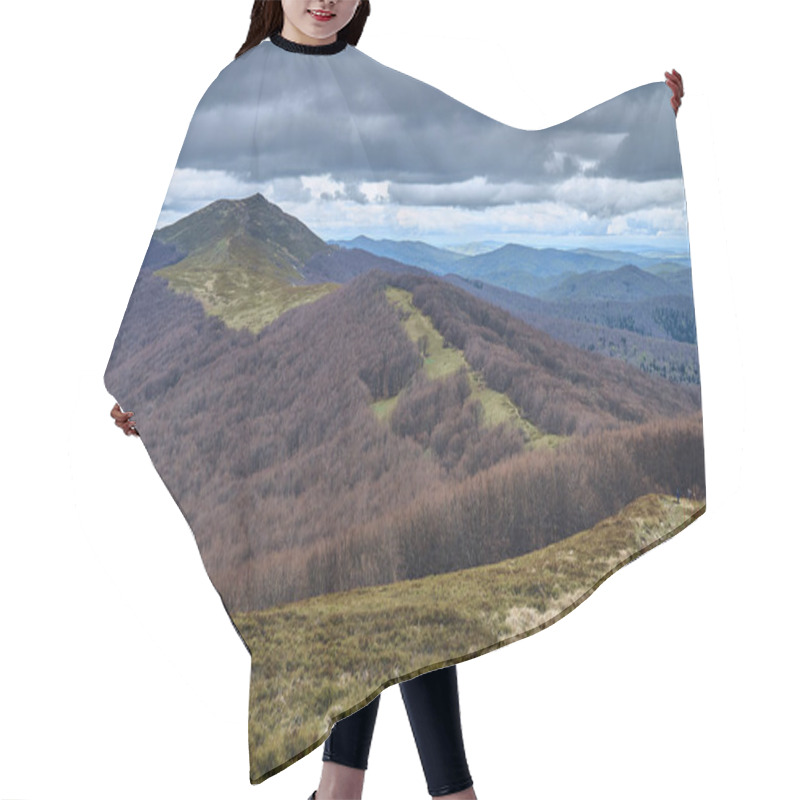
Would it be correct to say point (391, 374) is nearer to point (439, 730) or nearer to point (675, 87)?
point (439, 730)

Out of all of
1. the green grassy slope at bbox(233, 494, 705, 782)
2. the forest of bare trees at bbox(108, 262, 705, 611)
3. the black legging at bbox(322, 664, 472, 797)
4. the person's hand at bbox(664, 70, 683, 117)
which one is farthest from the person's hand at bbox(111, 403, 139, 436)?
the person's hand at bbox(664, 70, 683, 117)

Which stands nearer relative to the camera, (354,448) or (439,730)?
(354,448)

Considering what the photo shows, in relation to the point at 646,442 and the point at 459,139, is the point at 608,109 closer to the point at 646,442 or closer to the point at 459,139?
the point at 459,139

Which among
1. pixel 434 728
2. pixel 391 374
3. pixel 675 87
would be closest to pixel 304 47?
pixel 391 374

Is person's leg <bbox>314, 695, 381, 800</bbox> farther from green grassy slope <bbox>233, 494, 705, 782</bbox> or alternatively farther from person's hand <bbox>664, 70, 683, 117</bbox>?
person's hand <bbox>664, 70, 683, 117</bbox>

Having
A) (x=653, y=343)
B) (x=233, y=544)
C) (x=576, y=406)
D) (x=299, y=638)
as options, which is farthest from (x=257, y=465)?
(x=653, y=343)
